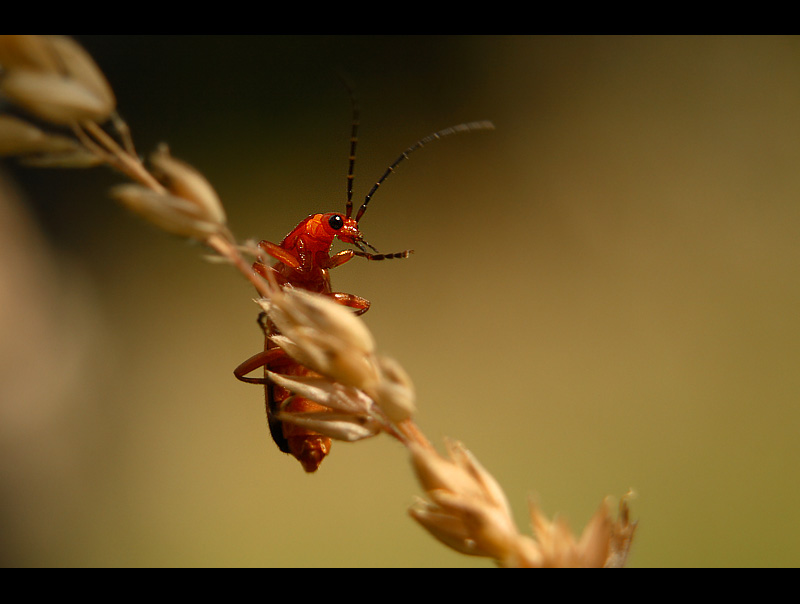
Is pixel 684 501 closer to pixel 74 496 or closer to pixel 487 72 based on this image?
pixel 487 72

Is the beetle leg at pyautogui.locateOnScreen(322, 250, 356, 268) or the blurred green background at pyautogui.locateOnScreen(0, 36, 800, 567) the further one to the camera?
the blurred green background at pyautogui.locateOnScreen(0, 36, 800, 567)

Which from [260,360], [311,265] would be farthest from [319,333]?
[311,265]

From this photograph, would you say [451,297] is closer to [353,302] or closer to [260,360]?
[353,302]

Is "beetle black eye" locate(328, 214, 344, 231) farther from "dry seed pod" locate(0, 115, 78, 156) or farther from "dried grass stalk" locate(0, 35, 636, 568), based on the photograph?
"dry seed pod" locate(0, 115, 78, 156)

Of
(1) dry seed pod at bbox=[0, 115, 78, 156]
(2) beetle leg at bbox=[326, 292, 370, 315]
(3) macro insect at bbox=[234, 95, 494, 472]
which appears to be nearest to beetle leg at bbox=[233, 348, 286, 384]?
(3) macro insect at bbox=[234, 95, 494, 472]

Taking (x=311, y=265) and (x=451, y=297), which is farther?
(x=451, y=297)

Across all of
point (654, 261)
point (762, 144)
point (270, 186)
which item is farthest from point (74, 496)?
point (762, 144)

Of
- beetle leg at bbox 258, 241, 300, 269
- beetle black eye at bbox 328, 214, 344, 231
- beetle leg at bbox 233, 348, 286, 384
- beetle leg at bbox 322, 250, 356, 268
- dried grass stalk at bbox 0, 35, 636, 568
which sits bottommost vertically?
dried grass stalk at bbox 0, 35, 636, 568
